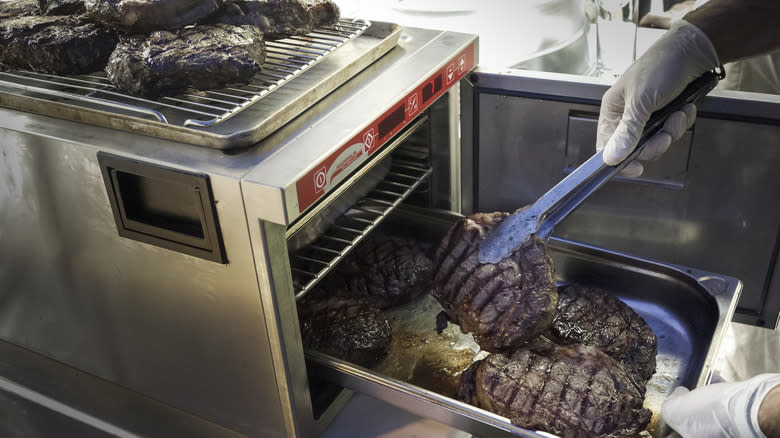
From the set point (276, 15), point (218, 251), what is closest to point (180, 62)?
point (276, 15)

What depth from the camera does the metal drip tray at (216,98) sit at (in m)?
1.48

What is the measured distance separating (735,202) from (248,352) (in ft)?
4.82

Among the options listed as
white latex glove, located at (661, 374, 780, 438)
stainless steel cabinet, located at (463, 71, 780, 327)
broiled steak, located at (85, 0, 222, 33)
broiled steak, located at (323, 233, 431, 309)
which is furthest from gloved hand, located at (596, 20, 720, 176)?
broiled steak, located at (85, 0, 222, 33)

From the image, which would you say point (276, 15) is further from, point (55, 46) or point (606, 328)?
point (606, 328)

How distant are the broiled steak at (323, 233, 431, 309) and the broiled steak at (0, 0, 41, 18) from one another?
1.21 m

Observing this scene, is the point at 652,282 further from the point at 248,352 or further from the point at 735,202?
the point at 248,352

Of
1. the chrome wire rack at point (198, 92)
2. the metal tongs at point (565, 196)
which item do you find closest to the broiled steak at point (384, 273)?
the metal tongs at point (565, 196)

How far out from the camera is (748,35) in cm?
180

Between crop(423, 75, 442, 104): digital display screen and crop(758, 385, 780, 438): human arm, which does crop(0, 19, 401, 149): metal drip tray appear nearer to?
crop(423, 75, 442, 104): digital display screen

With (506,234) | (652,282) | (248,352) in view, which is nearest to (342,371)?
(248,352)

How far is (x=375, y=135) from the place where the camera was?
5.23 feet

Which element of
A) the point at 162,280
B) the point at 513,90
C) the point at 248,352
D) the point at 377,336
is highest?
the point at 513,90

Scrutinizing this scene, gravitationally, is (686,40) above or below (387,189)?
above

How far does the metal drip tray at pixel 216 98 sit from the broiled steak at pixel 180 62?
4 cm
